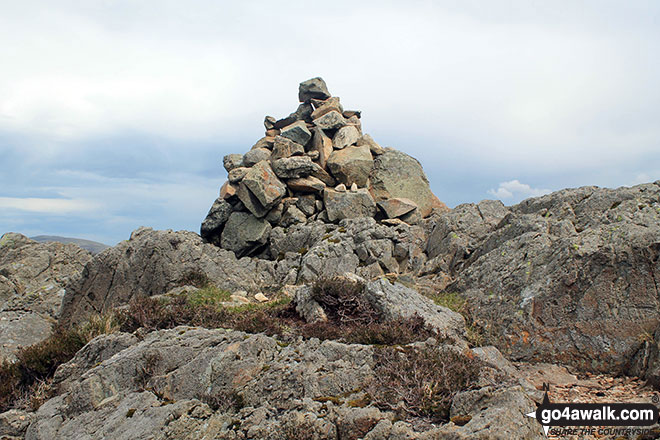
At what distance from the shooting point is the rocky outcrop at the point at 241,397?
5922 millimetres

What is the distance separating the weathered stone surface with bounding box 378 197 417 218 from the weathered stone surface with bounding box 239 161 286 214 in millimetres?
6655

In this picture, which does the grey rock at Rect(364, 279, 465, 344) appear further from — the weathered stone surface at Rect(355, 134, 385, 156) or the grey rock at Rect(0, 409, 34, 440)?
the weathered stone surface at Rect(355, 134, 385, 156)

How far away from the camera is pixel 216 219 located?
28328 mm

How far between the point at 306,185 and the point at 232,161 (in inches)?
302

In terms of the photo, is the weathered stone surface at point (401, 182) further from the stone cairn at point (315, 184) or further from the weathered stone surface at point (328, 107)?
the weathered stone surface at point (328, 107)

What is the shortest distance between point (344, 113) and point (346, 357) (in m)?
30.1

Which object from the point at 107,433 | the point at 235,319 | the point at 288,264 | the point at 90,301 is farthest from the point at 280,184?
the point at 107,433

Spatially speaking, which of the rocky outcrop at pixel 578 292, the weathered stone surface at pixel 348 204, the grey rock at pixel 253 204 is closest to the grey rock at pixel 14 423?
the rocky outcrop at pixel 578 292

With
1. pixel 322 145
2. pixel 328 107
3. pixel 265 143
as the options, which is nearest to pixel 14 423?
pixel 322 145

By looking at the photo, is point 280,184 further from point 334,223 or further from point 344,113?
point 344,113

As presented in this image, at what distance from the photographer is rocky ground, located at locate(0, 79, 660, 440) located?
6672mm

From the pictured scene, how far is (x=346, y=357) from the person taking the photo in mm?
7984

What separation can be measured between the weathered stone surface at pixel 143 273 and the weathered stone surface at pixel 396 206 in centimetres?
1191

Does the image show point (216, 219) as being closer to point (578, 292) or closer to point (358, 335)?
point (358, 335)
